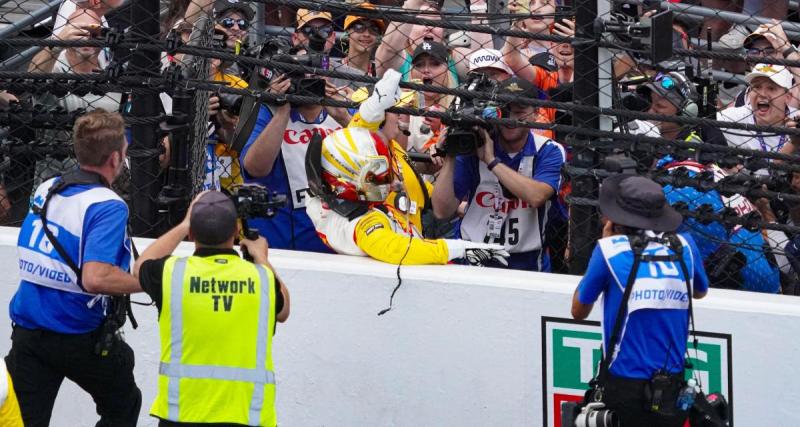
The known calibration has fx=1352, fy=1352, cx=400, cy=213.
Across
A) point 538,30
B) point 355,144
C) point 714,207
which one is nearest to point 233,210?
point 355,144

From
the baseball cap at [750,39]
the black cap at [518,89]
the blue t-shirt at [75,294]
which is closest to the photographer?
the blue t-shirt at [75,294]

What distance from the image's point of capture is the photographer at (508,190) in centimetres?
645

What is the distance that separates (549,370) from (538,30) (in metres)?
2.27

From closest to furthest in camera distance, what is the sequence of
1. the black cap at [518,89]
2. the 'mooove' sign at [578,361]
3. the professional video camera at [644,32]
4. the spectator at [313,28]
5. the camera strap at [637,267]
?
the camera strap at [637,267] < the professional video camera at [644,32] < the 'mooove' sign at [578,361] < the black cap at [518,89] < the spectator at [313,28]

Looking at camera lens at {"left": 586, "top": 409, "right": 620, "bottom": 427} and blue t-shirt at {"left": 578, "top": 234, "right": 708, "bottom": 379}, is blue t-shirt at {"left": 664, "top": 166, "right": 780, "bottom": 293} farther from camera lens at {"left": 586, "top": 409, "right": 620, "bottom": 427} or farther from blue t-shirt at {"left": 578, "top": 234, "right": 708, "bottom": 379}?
camera lens at {"left": 586, "top": 409, "right": 620, "bottom": 427}

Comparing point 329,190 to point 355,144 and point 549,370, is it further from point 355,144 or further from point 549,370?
point 549,370

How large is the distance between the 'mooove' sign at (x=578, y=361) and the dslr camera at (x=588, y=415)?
23.1 inches

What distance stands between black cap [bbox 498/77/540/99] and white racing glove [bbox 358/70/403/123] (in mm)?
542

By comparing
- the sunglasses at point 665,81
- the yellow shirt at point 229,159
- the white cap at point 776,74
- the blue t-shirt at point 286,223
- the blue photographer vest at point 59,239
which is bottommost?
the blue photographer vest at point 59,239

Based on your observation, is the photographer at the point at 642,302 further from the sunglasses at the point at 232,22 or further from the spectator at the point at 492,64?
the sunglasses at the point at 232,22

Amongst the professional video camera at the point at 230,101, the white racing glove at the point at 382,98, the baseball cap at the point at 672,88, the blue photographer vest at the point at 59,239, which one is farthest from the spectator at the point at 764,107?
the blue photographer vest at the point at 59,239

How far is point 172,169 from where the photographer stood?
21.1 feet

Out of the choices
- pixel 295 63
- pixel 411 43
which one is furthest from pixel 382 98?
pixel 411 43

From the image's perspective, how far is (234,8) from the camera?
6.91m
